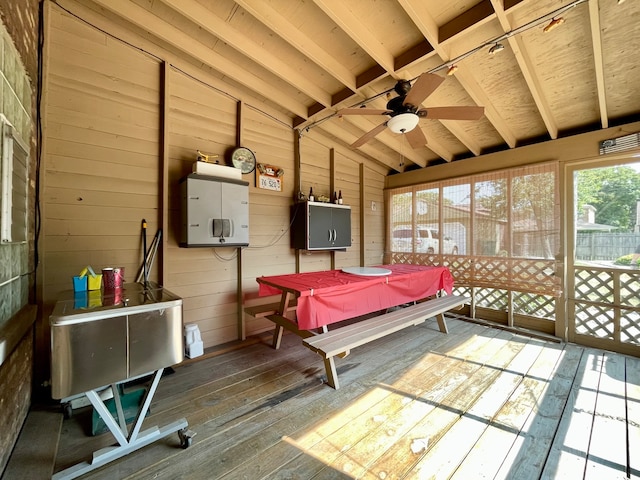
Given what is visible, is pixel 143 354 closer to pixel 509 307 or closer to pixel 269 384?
pixel 269 384

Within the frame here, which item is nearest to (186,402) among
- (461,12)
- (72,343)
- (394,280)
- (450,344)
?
(72,343)

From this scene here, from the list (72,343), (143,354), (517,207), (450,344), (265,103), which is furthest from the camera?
(517,207)

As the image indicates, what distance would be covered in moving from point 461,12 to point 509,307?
3705 mm

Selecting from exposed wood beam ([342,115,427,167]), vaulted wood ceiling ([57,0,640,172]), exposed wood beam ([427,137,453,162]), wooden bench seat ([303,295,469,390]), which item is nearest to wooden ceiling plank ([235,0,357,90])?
vaulted wood ceiling ([57,0,640,172])

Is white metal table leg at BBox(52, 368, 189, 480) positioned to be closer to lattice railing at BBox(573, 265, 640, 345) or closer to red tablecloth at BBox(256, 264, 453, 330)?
red tablecloth at BBox(256, 264, 453, 330)

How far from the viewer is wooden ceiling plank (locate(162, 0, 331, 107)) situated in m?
2.12

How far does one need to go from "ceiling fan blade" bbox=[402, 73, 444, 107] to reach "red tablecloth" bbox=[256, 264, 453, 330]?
1.69 meters

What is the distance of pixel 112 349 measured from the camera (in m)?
1.38

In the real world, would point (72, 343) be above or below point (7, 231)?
below

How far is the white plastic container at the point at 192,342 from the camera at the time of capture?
105 inches

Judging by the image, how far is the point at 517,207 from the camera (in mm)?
3717

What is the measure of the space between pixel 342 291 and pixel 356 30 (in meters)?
2.29

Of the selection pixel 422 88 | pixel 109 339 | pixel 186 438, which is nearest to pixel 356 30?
pixel 422 88

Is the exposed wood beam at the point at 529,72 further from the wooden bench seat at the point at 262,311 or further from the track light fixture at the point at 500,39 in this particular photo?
the wooden bench seat at the point at 262,311
